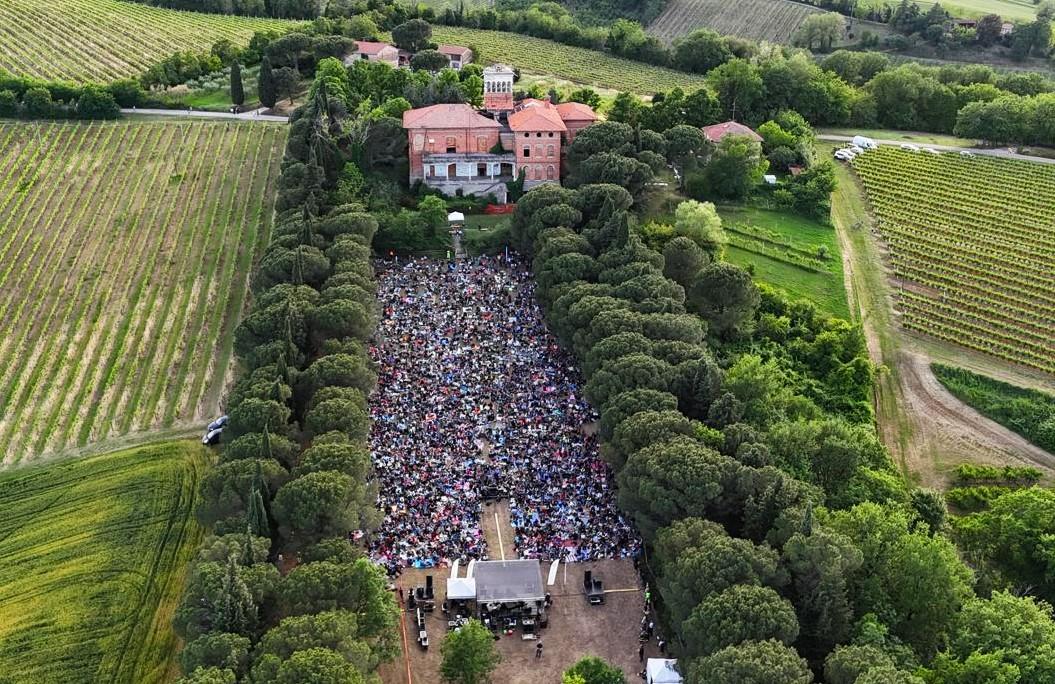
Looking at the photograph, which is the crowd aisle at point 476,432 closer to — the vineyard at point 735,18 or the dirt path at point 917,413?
the dirt path at point 917,413

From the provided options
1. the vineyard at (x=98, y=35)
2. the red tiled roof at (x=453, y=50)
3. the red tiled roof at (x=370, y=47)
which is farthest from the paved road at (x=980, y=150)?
the vineyard at (x=98, y=35)

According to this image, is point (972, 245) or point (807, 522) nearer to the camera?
point (807, 522)

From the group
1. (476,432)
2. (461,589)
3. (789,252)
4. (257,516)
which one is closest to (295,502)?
(257,516)

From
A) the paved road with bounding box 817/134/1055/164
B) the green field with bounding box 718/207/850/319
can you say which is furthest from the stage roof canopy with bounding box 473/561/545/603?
the paved road with bounding box 817/134/1055/164

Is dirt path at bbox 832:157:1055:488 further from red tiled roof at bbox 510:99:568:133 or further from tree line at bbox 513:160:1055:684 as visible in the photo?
red tiled roof at bbox 510:99:568:133

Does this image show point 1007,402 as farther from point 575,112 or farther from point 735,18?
point 735,18

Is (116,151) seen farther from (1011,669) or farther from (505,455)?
(1011,669)
